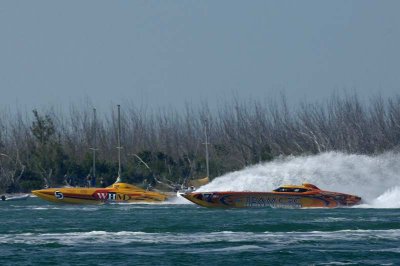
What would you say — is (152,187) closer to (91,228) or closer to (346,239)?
(91,228)

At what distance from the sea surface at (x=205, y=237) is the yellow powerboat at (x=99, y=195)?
25.0 feet

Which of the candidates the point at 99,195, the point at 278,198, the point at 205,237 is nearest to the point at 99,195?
the point at 99,195

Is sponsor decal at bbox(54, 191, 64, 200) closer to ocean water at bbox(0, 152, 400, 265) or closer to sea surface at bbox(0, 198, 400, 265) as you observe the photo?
ocean water at bbox(0, 152, 400, 265)

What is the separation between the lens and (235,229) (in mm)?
38188

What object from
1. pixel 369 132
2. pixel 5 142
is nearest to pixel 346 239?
pixel 369 132

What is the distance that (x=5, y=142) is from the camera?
96.9 meters

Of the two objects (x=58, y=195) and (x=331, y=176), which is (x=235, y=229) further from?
(x=58, y=195)

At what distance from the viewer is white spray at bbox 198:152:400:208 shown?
56.1 metres

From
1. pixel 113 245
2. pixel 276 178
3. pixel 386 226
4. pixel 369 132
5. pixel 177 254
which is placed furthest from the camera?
pixel 369 132

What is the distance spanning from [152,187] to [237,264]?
53016 millimetres

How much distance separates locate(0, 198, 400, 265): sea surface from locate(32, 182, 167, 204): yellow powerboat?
7610 millimetres

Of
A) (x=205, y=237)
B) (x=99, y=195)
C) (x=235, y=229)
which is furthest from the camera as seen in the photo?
(x=99, y=195)

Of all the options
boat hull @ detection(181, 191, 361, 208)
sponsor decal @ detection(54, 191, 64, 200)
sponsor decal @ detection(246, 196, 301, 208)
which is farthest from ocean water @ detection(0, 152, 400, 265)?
sponsor decal @ detection(54, 191, 64, 200)

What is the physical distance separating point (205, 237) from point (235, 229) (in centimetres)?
303
